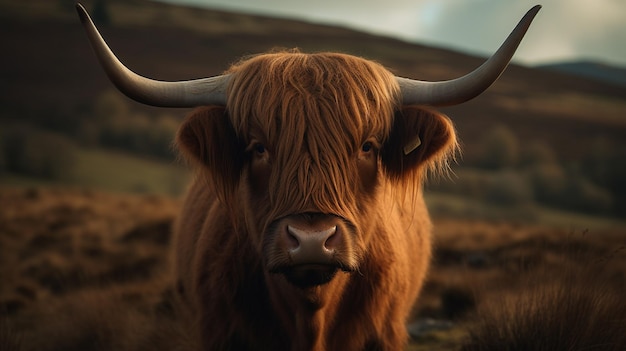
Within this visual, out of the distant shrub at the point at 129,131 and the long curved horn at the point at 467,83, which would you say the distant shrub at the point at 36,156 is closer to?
the distant shrub at the point at 129,131

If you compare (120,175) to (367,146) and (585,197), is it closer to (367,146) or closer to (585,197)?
(585,197)

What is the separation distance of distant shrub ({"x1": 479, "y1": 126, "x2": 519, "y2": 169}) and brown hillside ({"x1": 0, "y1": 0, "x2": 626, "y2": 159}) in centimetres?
98

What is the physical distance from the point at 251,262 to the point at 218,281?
0.84ft

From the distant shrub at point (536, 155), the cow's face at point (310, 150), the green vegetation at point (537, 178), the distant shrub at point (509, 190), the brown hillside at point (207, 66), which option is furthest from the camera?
the brown hillside at point (207, 66)

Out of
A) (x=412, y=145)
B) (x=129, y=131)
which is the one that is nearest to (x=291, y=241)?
(x=412, y=145)

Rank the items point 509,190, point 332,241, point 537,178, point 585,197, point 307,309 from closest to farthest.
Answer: point 332,241
point 307,309
point 585,197
point 509,190
point 537,178

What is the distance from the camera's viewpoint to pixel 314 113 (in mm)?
2705

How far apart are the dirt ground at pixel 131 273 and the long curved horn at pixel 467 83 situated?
1.53 metres

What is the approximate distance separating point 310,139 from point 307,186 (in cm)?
24

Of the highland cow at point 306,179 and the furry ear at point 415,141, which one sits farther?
the furry ear at point 415,141

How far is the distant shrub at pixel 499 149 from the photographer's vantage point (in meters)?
40.1

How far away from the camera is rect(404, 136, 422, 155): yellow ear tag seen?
3035 millimetres

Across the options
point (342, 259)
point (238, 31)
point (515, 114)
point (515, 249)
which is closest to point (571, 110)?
point (515, 114)

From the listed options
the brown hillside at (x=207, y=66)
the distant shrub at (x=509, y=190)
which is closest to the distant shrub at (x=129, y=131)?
the brown hillside at (x=207, y=66)
